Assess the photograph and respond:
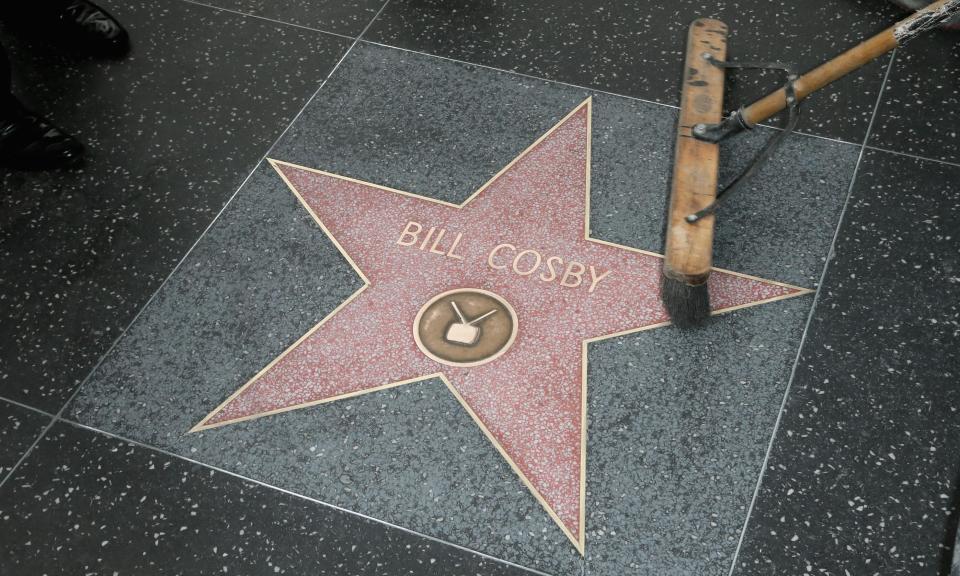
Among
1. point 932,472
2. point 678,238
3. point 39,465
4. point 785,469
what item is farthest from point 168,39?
point 932,472

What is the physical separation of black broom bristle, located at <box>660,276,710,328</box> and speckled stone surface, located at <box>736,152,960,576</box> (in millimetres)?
237

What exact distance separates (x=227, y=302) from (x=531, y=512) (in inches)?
33.6

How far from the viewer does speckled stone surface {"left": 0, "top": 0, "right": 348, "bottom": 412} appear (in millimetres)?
1880

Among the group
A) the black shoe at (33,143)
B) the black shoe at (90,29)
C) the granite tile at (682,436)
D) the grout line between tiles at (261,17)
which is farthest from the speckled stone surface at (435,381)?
the black shoe at (90,29)

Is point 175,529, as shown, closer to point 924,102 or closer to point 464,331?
point 464,331

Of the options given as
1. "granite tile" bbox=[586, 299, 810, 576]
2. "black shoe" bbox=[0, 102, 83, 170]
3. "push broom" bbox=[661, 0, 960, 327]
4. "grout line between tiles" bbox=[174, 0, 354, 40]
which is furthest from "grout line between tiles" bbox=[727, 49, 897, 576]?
"black shoe" bbox=[0, 102, 83, 170]

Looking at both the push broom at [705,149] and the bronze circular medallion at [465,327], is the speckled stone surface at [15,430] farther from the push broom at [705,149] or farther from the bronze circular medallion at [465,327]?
the push broom at [705,149]

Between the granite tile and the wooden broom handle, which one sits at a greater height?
the wooden broom handle

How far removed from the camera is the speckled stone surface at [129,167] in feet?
6.17

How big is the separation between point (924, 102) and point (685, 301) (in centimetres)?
109

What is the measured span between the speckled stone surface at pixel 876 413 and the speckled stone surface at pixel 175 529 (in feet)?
1.81

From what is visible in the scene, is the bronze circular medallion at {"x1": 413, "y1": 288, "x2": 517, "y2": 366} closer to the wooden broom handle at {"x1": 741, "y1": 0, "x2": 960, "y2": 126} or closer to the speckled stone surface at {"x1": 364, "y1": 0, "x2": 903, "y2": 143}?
the wooden broom handle at {"x1": 741, "y1": 0, "x2": 960, "y2": 126}

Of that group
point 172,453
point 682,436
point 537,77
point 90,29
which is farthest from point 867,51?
point 90,29

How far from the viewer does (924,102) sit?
2225 mm
